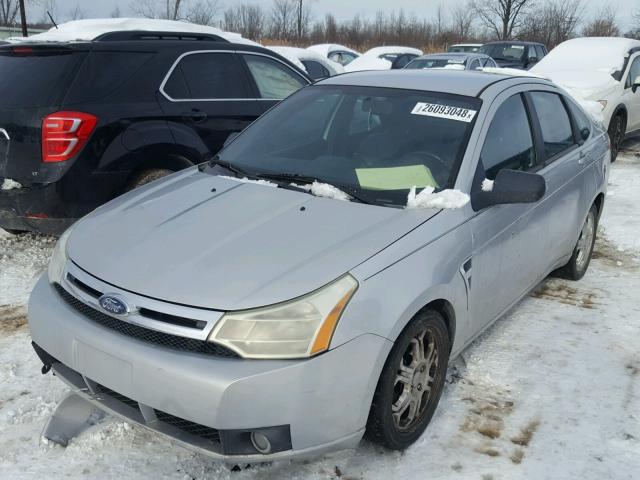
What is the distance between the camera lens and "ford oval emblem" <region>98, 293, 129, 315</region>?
2297mm

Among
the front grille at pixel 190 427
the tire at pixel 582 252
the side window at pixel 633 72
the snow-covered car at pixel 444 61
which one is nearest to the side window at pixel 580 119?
the tire at pixel 582 252

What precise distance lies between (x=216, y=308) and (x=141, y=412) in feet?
1.69

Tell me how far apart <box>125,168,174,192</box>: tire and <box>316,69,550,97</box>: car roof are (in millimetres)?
1580

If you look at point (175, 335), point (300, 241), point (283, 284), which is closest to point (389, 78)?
point (300, 241)

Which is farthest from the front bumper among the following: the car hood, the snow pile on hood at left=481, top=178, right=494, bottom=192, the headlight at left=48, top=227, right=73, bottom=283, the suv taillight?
the suv taillight

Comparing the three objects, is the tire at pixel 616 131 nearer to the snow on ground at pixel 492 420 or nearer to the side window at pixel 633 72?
the side window at pixel 633 72

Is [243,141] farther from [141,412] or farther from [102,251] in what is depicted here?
[141,412]

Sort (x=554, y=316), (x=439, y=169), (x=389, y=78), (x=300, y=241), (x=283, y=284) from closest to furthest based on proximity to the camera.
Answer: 1. (x=283, y=284)
2. (x=300, y=241)
3. (x=439, y=169)
4. (x=389, y=78)
5. (x=554, y=316)

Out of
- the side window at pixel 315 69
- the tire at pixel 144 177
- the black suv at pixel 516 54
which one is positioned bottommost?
the tire at pixel 144 177

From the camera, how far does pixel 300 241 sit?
8.32 feet

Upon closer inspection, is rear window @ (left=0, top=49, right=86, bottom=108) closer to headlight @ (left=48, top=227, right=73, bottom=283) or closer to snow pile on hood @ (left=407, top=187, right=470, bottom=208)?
headlight @ (left=48, top=227, right=73, bottom=283)

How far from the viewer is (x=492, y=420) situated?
297 cm

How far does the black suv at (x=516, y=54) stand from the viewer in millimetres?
17188

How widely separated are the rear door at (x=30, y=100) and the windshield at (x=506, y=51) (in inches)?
594
